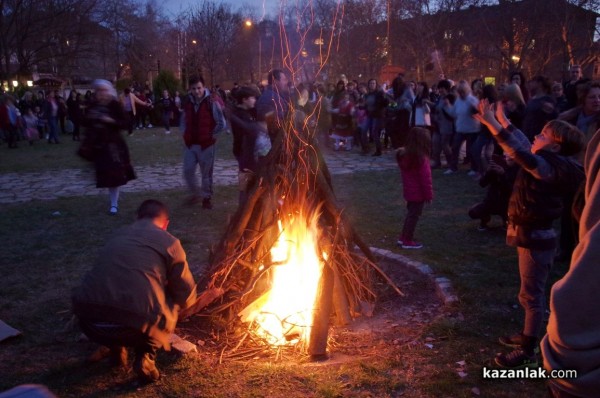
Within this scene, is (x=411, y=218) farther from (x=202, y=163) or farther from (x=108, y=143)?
(x=108, y=143)

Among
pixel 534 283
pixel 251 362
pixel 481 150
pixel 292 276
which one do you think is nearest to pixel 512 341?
pixel 534 283

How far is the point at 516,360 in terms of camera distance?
3738mm

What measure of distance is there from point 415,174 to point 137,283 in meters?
3.90

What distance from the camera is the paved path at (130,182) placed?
33.7 ft

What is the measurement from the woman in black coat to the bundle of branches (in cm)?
298

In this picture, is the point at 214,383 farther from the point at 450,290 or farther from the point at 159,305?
the point at 450,290

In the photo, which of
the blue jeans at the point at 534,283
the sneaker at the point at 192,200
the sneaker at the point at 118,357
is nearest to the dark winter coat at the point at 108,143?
the sneaker at the point at 192,200

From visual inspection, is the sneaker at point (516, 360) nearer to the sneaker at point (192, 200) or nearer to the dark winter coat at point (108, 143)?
the dark winter coat at point (108, 143)

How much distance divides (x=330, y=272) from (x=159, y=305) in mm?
1518

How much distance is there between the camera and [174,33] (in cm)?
3572

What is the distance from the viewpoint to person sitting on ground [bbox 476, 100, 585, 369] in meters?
3.49

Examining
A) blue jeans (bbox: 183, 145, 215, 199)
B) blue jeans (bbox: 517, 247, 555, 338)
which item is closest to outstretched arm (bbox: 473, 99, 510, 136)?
blue jeans (bbox: 517, 247, 555, 338)

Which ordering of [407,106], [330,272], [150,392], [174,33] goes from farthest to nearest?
[174,33] < [407,106] < [330,272] < [150,392]

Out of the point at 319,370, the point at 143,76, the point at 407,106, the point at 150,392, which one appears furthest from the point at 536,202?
the point at 143,76
